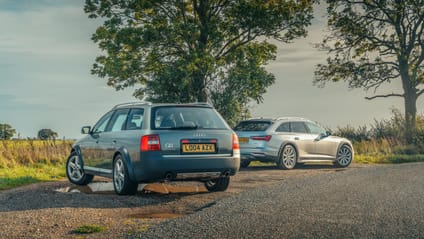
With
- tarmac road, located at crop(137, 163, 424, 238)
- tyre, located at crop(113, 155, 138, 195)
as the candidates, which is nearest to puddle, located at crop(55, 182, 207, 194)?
tyre, located at crop(113, 155, 138, 195)

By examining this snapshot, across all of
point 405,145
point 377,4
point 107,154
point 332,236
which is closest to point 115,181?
point 107,154

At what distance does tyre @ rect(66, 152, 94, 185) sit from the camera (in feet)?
41.8

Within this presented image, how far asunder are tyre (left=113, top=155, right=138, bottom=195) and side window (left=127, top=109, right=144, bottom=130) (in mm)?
638

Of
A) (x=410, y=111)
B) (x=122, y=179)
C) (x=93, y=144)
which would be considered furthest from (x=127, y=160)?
(x=410, y=111)

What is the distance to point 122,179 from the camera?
410 inches

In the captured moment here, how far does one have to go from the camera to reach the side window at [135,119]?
34.3 feet

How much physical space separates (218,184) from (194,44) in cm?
1952

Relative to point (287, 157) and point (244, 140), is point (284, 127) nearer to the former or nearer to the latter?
point (287, 157)

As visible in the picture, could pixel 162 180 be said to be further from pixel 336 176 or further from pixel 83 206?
pixel 336 176

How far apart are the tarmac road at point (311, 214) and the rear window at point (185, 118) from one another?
1.53 m

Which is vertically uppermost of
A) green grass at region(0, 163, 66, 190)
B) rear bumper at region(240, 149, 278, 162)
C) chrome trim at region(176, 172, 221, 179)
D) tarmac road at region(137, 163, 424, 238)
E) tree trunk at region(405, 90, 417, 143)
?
Result: tree trunk at region(405, 90, 417, 143)

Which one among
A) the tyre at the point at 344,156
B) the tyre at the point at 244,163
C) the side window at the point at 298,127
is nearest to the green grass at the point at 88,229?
the tyre at the point at 244,163

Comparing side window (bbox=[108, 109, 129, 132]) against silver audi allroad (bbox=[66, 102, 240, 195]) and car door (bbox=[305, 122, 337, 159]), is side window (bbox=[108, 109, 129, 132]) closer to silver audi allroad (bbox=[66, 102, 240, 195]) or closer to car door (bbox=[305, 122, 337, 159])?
silver audi allroad (bbox=[66, 102, 240, 195])

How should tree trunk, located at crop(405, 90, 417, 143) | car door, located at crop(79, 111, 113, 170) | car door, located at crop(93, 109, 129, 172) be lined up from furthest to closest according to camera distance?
1. tree trunk, located at crop(405, 90, 417, 143)
2. car door, located at crop(79, 111, 113, 170)
3. car door, located at crop(93, 109, 129, 172)
